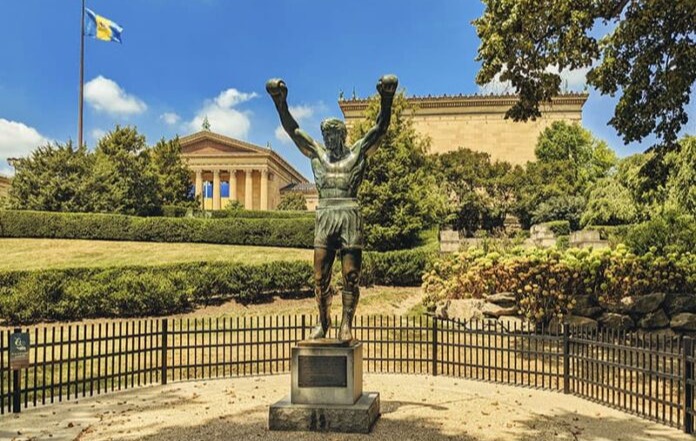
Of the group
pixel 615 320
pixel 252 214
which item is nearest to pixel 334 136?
pixel 615 320

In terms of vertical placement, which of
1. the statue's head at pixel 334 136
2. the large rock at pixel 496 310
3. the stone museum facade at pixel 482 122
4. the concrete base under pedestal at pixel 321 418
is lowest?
the concrete base under pedestal at pixel 321 418

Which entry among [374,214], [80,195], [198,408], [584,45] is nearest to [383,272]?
[374,214]

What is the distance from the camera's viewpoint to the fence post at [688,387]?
276 inches

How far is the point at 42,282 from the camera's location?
15.8m

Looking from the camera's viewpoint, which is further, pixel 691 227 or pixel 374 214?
pixel 374 214

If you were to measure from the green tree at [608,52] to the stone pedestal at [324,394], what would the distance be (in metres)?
7.21

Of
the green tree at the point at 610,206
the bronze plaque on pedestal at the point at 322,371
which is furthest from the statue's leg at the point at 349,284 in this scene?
the green tree at the point at 610,206

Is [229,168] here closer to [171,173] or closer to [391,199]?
[171,173]

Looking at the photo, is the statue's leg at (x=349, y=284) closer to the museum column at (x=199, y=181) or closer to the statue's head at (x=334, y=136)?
the statue's head at (x=334, y=136)

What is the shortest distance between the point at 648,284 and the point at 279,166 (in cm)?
7355

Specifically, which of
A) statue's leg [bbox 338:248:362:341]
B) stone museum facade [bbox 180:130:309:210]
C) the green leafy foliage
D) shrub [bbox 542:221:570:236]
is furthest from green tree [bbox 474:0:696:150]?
stone museum facade [bbox 180:130:309:210]

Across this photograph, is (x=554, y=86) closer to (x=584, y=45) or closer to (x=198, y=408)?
(x=584, y=45)

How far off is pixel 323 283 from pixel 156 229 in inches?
1048

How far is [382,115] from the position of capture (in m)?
7.09
